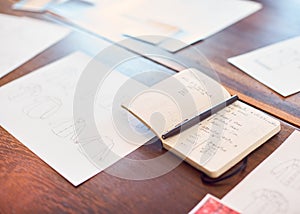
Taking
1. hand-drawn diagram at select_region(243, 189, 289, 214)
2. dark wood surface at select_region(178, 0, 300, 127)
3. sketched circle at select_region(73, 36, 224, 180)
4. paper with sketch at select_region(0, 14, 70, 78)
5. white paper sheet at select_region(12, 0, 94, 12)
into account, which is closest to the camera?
hand-drawn diagram at select_region(243, 189, 289, 214)

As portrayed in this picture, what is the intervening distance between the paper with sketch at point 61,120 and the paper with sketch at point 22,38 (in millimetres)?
97

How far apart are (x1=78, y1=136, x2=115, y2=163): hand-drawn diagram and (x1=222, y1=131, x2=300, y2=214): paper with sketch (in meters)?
0.22

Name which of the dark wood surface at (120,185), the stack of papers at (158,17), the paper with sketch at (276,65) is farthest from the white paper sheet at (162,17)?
the dark wood surface at (120,185)

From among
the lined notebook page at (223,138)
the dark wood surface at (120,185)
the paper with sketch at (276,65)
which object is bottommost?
the dark wood surface at (120,185)

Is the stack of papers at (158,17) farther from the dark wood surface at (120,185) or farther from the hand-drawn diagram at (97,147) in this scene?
the hand-drawn diagram at (97,147)

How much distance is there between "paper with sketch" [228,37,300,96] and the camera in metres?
0.83

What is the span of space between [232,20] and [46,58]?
0.50 m

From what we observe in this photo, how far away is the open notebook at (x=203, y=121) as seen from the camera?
646mm

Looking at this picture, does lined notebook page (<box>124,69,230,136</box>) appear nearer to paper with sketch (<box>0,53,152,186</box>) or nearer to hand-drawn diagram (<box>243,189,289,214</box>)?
paper with sketch (<box>0,53,152,186</box>)

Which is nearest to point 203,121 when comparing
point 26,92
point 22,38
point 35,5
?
point 26,92

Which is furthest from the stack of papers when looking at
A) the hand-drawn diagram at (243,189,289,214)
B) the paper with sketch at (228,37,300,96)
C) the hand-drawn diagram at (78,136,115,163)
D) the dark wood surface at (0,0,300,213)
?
the hand-drawn diagram at (243,189,289,214)

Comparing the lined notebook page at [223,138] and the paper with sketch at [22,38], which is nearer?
the lined notebook page at [223,138]

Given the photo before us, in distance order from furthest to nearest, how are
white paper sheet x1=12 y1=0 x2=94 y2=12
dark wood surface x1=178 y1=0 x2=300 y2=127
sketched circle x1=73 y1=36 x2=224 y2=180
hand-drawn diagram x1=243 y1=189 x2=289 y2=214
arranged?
white paper sheet x1=12 y1=0 x2=94 y2=12 < dark wood surface x1=178 y1=0 x2=300 y2=127 < sketched circle x1=73 y1=36 x2=224 y2=180 < hand-drawn diagram x1=243 y1=189 x2=289 y2=214

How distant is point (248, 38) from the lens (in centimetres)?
102
